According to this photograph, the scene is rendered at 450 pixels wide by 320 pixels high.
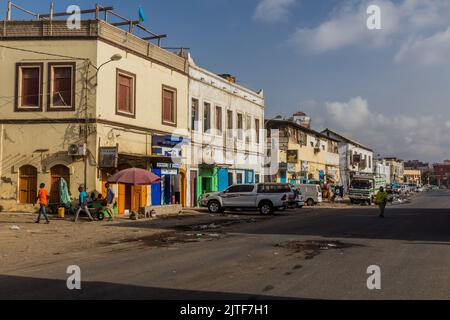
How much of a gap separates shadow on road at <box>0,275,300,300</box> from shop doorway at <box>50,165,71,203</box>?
17.1 m

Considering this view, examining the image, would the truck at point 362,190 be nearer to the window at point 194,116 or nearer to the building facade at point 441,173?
the window at point 194,116

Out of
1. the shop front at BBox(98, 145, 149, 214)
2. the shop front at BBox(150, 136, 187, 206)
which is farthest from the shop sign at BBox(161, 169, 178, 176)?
the shop front at BBox(98, 145, 149, 214)

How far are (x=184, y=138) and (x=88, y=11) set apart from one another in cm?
1011

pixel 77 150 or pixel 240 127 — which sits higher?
pixel 240 127

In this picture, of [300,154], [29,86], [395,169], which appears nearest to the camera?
[29,86]

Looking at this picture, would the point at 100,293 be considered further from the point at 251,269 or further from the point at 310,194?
the point at 310,194

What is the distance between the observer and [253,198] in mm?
30375

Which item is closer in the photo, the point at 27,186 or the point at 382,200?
the point at 27,186

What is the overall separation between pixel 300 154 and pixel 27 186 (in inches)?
1445

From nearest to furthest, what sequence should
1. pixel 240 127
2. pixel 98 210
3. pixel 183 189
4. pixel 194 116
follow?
pixel 98 210 → pixel 183 189 → pixel 194 116 → pixel 240 127

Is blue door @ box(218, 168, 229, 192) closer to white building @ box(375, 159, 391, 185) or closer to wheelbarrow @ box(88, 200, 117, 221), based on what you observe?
wheelbarrow @ box(88, 200, 117, 221)

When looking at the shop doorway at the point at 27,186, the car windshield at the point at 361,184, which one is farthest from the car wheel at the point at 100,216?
the car windshield at the point at 361,184

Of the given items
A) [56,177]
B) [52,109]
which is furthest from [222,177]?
[52,109]
